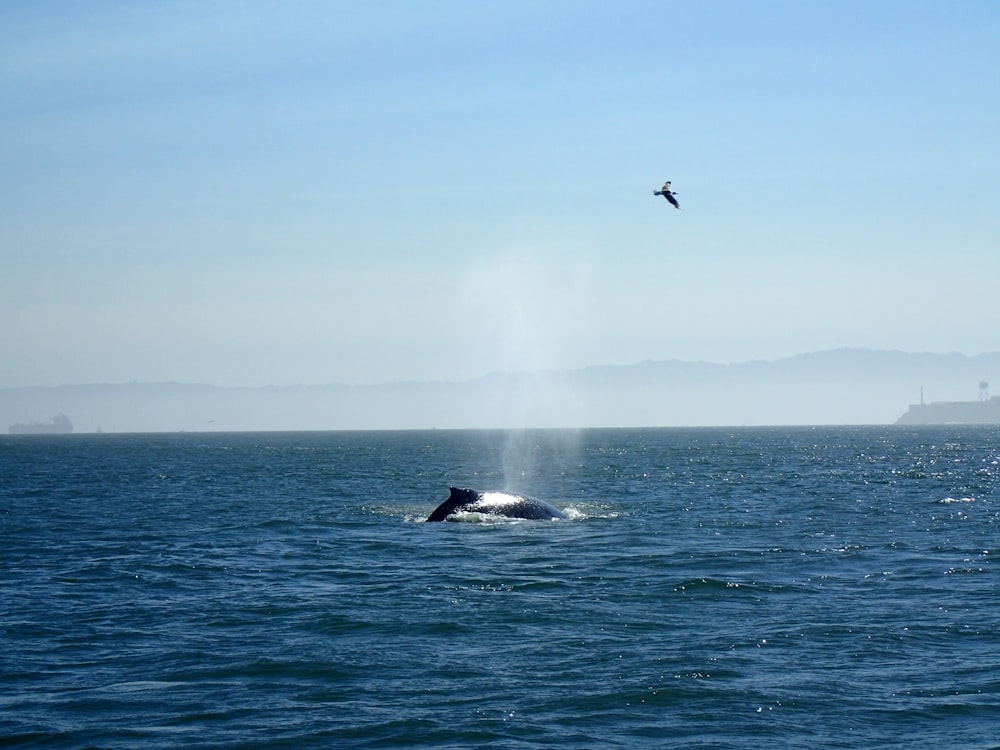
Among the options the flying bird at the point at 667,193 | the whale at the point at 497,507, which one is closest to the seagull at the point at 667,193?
the flying bird at the point at 667,193

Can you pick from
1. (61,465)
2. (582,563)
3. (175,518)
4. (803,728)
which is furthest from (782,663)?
(61,465)

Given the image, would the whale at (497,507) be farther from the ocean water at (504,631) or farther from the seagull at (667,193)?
the seagull at (667,193)

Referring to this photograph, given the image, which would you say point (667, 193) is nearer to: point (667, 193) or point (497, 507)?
point (667, 193)

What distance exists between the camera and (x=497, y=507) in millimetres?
45969

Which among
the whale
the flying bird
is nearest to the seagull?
the flying bird

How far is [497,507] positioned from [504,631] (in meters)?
22.5

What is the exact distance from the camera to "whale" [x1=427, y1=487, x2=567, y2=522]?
1799 inches

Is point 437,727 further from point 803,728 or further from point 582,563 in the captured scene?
point 582,563

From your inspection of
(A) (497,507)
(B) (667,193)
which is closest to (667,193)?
(B) (667,193)

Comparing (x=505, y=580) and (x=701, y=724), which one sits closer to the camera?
(x=701, y=724)

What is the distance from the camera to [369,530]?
43594mm

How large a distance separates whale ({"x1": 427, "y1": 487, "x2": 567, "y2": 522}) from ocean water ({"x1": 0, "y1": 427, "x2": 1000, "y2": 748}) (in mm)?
1043

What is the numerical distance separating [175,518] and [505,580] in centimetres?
2481

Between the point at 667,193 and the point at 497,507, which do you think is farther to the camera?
the point at 497,507
